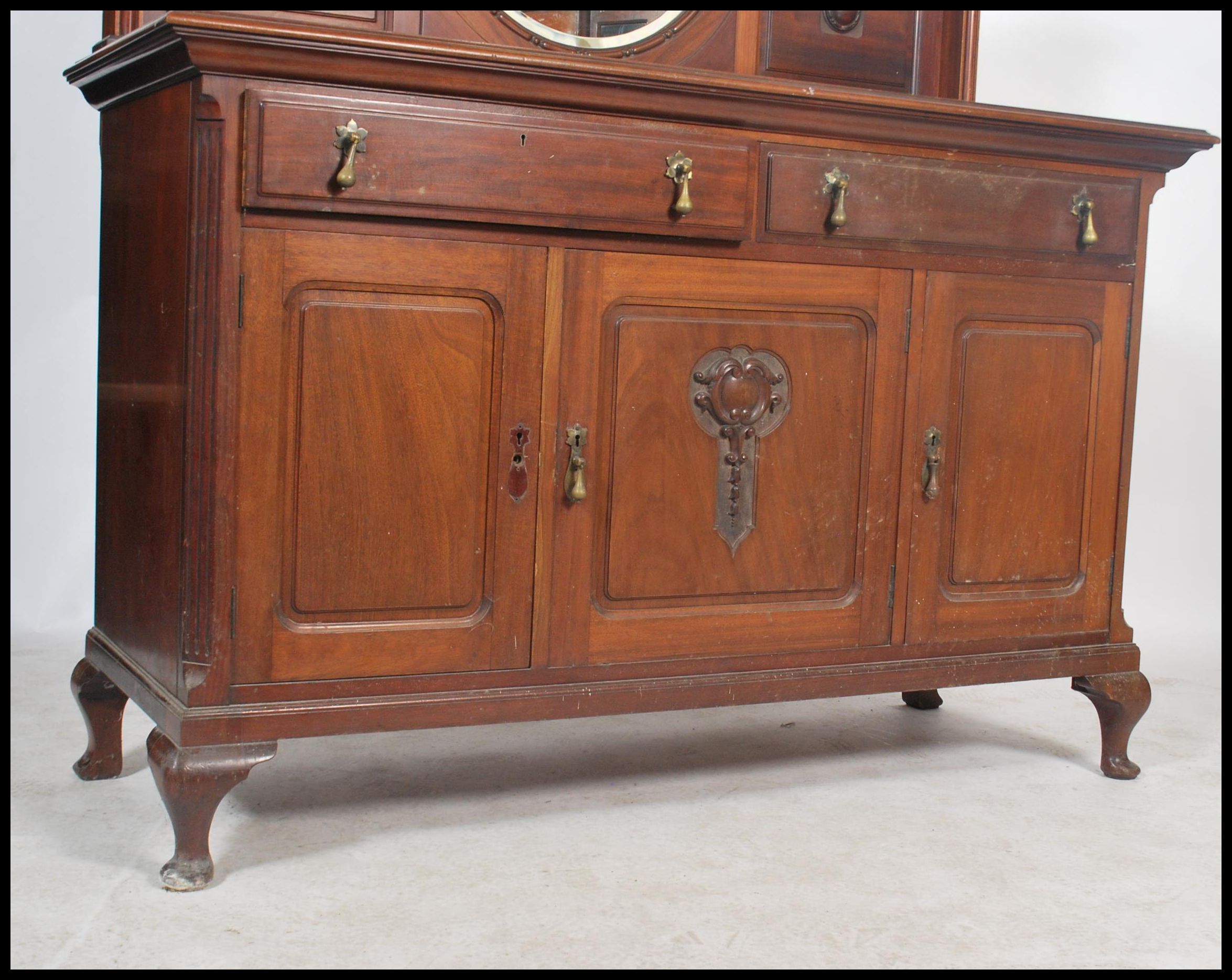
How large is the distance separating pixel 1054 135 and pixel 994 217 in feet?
0.59

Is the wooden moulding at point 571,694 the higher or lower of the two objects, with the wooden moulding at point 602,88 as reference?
lower

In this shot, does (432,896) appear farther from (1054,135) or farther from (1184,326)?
(1184,326)

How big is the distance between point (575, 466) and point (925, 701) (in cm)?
128

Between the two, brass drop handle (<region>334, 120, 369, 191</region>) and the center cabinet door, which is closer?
brass drop handle (<region>334, 120, 369, 191</region>)

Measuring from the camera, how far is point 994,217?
8.52 feet

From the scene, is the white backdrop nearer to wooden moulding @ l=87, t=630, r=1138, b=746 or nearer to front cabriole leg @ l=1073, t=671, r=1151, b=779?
front cabriole leg @ l=1073, t=671, r=1151, b=779

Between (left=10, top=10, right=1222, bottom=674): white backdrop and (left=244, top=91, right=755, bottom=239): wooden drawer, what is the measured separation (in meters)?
1.57

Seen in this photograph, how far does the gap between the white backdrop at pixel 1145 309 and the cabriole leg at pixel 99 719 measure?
3.15ft

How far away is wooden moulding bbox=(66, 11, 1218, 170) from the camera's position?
2045mm

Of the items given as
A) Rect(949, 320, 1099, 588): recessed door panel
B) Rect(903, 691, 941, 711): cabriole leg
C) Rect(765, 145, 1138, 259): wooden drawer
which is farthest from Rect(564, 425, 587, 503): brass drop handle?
Rect(903, 691, 941, 711): cabriole leg

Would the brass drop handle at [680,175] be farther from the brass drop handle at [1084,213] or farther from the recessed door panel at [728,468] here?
the brass drop handle at [1084,213]

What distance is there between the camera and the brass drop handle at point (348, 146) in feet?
6.88

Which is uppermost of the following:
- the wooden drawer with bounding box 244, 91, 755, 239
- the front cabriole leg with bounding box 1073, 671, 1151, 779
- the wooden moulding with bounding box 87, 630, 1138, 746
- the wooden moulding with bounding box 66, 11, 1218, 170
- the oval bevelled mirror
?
the oval bevelled mirror

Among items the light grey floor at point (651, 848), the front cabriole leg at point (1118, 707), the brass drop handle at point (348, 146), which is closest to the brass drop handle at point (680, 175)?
the brass drop handle at point (348, 146)
